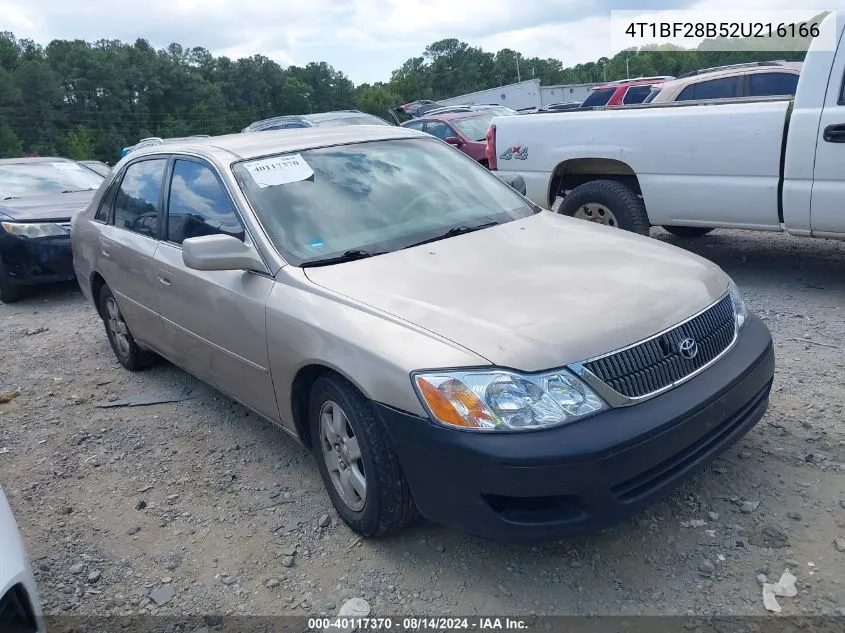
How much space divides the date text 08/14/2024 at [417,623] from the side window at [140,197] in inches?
103

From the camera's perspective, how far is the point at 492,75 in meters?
96.9

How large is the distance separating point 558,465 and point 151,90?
73.1 meters

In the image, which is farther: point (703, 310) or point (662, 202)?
point (662, 202)

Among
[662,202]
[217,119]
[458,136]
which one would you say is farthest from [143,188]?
[217,119]

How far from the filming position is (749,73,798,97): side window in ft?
32.3

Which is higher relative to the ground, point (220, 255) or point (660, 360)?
point (220, 255)

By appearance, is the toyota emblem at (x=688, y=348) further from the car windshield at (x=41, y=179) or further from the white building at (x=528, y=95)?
the white building at (x=528, y=95)

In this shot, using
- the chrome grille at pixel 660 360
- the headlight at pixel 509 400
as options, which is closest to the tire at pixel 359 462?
the headlight at pixel 509 400

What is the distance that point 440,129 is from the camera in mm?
15203

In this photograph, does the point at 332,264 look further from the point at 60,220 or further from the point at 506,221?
the point at 60,220

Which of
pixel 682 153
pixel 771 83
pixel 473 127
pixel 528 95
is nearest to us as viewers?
pixel 682 153

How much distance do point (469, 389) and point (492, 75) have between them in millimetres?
100498

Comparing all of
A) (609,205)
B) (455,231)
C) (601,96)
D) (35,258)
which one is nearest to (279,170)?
(455,231)

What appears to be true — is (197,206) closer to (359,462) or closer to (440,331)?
(359,462)
